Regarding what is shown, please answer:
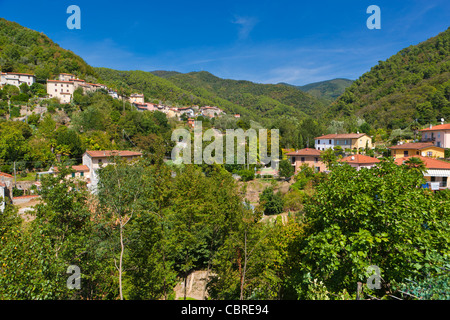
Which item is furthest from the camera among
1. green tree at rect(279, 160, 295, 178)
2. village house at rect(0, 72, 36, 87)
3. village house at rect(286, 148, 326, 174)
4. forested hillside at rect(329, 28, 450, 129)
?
forested hillside at rect(329, 28, 450, 129)

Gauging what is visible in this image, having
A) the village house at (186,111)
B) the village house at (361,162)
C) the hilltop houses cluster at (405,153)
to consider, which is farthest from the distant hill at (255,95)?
the village house at (361,162)

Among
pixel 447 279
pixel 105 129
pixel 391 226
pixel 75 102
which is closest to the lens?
pixel 447 279

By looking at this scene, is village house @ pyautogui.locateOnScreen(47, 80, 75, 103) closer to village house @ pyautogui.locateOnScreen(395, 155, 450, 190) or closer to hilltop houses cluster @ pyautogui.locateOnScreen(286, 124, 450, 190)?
hilltop houses cluster @ pyautogui.locateOnScreen(286, 124, 450, 190)

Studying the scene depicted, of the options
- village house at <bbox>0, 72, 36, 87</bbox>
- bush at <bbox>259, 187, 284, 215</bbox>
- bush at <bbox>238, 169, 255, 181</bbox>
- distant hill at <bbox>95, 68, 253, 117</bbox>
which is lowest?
bush at <bbox>259, 187, 284, 215</bbox>

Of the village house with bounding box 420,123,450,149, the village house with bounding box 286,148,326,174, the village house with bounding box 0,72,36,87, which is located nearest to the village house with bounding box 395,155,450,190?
the village house with bounding box 286,148,326,174

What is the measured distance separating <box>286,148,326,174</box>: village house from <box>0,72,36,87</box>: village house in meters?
64.2

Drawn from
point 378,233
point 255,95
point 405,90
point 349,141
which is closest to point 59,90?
point 349,141

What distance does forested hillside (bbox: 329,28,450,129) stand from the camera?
57969 millimetres

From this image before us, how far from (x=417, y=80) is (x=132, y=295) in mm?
93564

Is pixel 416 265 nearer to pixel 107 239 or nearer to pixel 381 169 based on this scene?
pixel 381 169

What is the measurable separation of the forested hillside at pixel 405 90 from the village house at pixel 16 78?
3428 inches

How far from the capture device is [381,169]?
25.6 feet

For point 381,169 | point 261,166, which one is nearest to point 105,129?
point 261,166

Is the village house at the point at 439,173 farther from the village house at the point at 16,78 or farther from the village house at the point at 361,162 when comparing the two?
the village house at the point at 16,78
